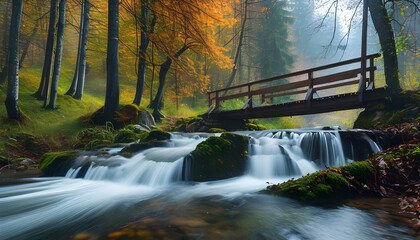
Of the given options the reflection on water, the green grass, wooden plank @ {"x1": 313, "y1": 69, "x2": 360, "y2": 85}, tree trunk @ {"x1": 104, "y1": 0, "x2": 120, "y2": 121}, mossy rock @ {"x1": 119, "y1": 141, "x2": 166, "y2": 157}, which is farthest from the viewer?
tree trunk @ {"x1": 104, "y1": 0, "x2": 120, "y2": 121}

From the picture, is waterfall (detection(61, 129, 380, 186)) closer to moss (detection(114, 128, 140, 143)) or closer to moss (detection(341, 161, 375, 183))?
moss (detection(341, 161, 375, 183))

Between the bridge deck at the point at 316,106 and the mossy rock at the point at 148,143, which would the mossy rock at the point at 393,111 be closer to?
the bridge deck at the point at 316,106

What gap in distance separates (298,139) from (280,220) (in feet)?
15.5

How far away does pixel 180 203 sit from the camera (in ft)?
14.0

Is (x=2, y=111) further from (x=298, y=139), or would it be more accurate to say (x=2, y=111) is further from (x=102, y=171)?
(x=298, y=139)

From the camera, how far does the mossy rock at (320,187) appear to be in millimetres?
4033

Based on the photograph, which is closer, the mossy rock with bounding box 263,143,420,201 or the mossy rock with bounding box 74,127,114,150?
the mossy rock with bounding box 263,143,420,201

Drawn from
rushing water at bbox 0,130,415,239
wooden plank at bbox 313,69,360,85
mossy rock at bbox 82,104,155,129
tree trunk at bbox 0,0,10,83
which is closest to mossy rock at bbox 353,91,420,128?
wooden plank at bbox 313,69,360,85

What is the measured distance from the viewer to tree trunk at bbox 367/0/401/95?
891cm

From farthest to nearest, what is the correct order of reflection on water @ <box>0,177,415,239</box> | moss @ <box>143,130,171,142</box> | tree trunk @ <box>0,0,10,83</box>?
1. tree trunk @ <box>0,0,10,83</box>
2. moss @ <box>143,130,171,142</box>
3. reflection on water @ <box>0,177,415,239</box>

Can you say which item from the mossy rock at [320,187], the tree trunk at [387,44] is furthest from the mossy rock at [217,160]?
the tree trunk at [387,44]

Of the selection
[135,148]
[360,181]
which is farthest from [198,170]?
[360,181]

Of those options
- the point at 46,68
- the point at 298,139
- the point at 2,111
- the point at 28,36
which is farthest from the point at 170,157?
the point at 28,36

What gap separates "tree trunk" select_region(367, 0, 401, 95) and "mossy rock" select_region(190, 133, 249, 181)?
6144 millimetres
